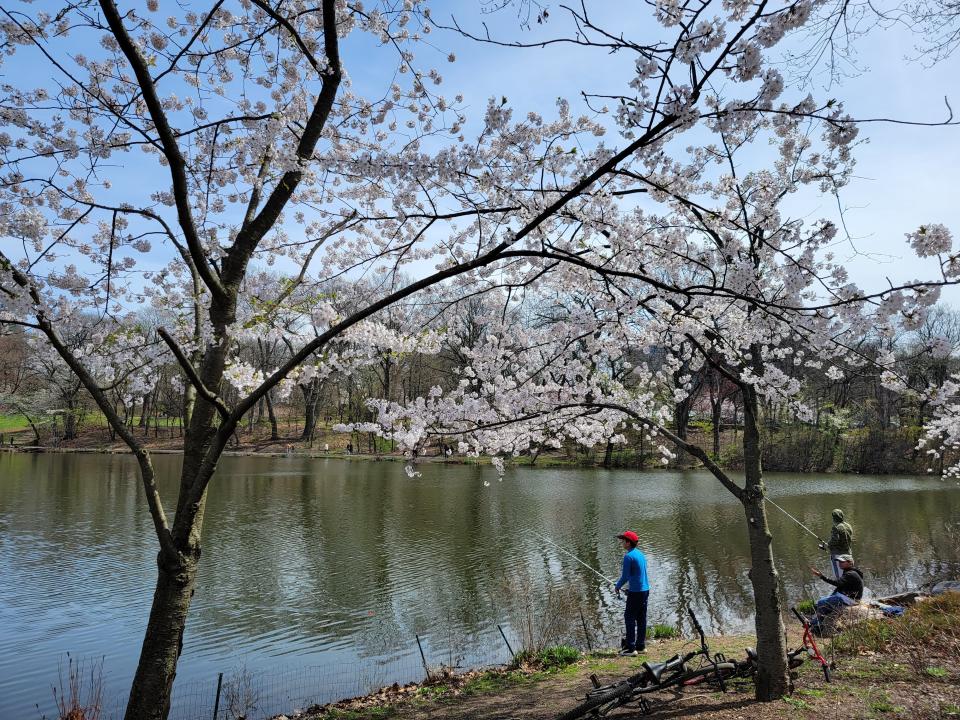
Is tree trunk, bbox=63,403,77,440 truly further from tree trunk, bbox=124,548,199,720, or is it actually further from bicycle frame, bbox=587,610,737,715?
bicycle frame, bbox=587,610,737,715

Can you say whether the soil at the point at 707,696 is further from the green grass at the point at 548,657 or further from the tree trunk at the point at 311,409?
the tree trunk at the point at 311,409

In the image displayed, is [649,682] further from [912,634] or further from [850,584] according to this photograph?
[850,584]

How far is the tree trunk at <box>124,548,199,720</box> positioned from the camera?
12.5ft

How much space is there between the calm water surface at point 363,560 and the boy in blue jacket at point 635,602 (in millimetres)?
2216

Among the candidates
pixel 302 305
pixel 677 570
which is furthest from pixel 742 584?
pixel 302 305

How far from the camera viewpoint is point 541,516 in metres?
17.4

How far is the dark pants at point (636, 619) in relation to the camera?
6922 millimetres

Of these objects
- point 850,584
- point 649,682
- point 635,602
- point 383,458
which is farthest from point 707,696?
point 383,458

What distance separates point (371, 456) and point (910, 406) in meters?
29.8

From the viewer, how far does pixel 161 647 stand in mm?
3855

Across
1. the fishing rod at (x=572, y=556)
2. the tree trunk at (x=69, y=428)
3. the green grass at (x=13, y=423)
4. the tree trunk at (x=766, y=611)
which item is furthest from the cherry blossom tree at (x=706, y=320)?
the green grass at (x=13, y=423)

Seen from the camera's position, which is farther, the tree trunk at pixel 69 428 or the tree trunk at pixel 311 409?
the tree trunk at pixel 69 428

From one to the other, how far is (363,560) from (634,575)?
6.75m

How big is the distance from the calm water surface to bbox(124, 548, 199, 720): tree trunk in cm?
358
